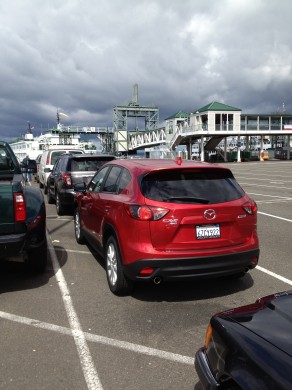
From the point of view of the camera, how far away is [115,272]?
4770mm

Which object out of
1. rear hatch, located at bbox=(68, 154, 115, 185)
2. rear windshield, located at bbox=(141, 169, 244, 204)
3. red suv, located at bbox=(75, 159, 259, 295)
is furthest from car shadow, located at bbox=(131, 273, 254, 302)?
rear hatch, located at bbox=(68, 154, 115, 185)

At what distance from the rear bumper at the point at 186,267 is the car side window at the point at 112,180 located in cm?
129

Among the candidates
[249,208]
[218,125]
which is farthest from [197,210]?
[218,125]

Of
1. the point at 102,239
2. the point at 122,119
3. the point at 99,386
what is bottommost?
the point at 99,386

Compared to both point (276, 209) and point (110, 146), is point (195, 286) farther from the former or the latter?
point (110, 146)

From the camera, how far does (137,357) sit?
339 cm

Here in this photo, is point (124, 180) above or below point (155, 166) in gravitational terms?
below

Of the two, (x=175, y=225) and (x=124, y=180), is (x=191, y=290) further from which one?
(x=124, y=180)

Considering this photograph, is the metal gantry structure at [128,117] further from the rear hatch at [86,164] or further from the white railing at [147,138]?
the rear hatch at [86,164]

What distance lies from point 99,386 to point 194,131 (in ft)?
158

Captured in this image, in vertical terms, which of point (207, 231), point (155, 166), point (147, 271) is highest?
point (155, 166)

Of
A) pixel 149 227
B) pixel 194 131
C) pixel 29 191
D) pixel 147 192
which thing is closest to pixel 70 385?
pixel 149 227

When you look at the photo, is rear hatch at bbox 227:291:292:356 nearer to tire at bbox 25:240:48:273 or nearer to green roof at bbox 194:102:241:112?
tire at bbox 25:240:48:273

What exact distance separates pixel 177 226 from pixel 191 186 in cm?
58
